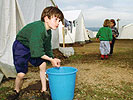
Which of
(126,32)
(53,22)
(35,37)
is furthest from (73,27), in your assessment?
(126,32)

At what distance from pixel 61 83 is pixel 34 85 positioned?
960 millimetres

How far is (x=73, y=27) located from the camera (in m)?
10.3

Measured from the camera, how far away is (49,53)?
225cm

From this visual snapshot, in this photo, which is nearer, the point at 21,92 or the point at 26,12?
the point at 21,92

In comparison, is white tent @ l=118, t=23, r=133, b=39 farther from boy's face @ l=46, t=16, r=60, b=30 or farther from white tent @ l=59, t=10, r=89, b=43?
boy's face @ l=46, t=16, r=60, b=30

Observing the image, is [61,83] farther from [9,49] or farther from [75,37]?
[75,37]

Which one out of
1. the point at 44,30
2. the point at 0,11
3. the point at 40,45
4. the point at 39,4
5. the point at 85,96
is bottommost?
the point at 85,96

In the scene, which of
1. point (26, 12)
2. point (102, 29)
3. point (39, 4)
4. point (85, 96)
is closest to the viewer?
point (85, 96)

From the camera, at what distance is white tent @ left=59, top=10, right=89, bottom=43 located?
10087mm

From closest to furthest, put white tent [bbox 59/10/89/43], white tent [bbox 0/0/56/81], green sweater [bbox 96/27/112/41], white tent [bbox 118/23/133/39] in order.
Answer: white tent [bbox 0/0/56/81] → green sweater [bbox 96/27/112/41] → white tent [bbox 59/10/89/43] → white tent [bbox 118/23/133/39]

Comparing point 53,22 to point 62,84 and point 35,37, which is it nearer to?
point 35,37

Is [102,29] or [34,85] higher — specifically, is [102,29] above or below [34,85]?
above

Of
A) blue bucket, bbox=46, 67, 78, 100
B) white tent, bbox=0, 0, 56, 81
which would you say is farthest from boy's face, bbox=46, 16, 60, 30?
white tent, bbox=0, 0, 56, 81

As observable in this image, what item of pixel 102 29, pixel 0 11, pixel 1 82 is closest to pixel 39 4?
pixel 0 11
